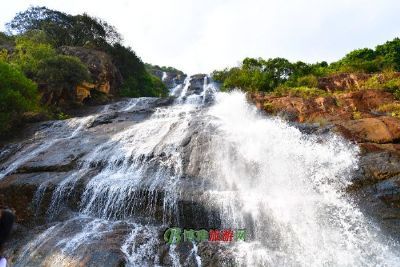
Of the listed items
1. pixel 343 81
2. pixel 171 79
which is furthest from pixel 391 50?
pixel 171 79

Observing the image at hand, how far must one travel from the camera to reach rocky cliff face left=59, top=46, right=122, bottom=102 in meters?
24.5

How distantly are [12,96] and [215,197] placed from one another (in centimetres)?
1186

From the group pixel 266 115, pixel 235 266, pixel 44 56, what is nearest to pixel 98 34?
pixel 44 56

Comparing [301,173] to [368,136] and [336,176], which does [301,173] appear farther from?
[368,136]

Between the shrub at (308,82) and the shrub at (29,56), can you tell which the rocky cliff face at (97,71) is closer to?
the shrub at (29,56)

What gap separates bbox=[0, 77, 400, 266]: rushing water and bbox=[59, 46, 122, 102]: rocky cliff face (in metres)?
10.0

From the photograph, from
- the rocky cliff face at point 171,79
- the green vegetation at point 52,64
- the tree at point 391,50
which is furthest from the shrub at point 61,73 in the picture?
the tree at point 391,50

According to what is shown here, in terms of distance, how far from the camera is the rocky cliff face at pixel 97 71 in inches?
963

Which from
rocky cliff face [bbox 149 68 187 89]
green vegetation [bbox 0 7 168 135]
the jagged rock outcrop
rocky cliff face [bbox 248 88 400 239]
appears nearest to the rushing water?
rocky cliff face [bbox 248 88 400 239]

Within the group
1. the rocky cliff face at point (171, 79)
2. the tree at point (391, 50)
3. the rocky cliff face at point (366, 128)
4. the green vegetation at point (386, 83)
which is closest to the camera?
the rocky cliff face at point (366, 128)

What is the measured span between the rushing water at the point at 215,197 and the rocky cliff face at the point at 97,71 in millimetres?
10028

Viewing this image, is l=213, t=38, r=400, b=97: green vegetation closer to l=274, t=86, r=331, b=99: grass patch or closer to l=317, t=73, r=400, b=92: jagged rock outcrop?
l=317, t=73, r=400, b=92: jagged rock outcrop

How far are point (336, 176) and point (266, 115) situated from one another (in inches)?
228

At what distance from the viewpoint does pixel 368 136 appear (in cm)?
1145
